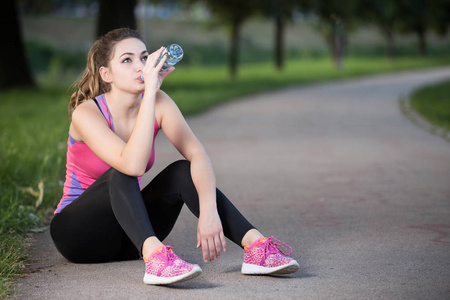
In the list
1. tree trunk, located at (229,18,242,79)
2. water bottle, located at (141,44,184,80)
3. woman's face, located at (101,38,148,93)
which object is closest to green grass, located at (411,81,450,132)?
woman's face, located at (101,38,148,93)

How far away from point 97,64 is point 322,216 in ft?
7.43

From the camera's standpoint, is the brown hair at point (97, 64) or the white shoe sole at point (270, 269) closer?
the white shoe sole at point (270, 269)

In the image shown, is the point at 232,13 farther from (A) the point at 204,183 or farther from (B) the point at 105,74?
(A) the point at 204,183

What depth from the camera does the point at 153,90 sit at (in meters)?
3.88

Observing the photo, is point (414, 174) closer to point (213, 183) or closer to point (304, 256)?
point (304, 256)

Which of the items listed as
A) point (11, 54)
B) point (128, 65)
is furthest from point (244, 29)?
point (128, 65)

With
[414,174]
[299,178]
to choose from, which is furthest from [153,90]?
[414,174]

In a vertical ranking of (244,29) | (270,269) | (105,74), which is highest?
(105,74)

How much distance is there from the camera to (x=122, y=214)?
3.82 metres

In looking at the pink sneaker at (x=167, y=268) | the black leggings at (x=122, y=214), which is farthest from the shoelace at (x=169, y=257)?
the black leggings at (x=122, y=214)

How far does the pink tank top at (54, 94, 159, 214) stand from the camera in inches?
167

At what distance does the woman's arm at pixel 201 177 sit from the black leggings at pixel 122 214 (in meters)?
0.08

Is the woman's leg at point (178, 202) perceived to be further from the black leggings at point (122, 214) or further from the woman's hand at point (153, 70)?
the woman's hand at point (153, 70)

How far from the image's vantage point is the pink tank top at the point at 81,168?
13.9 feet
